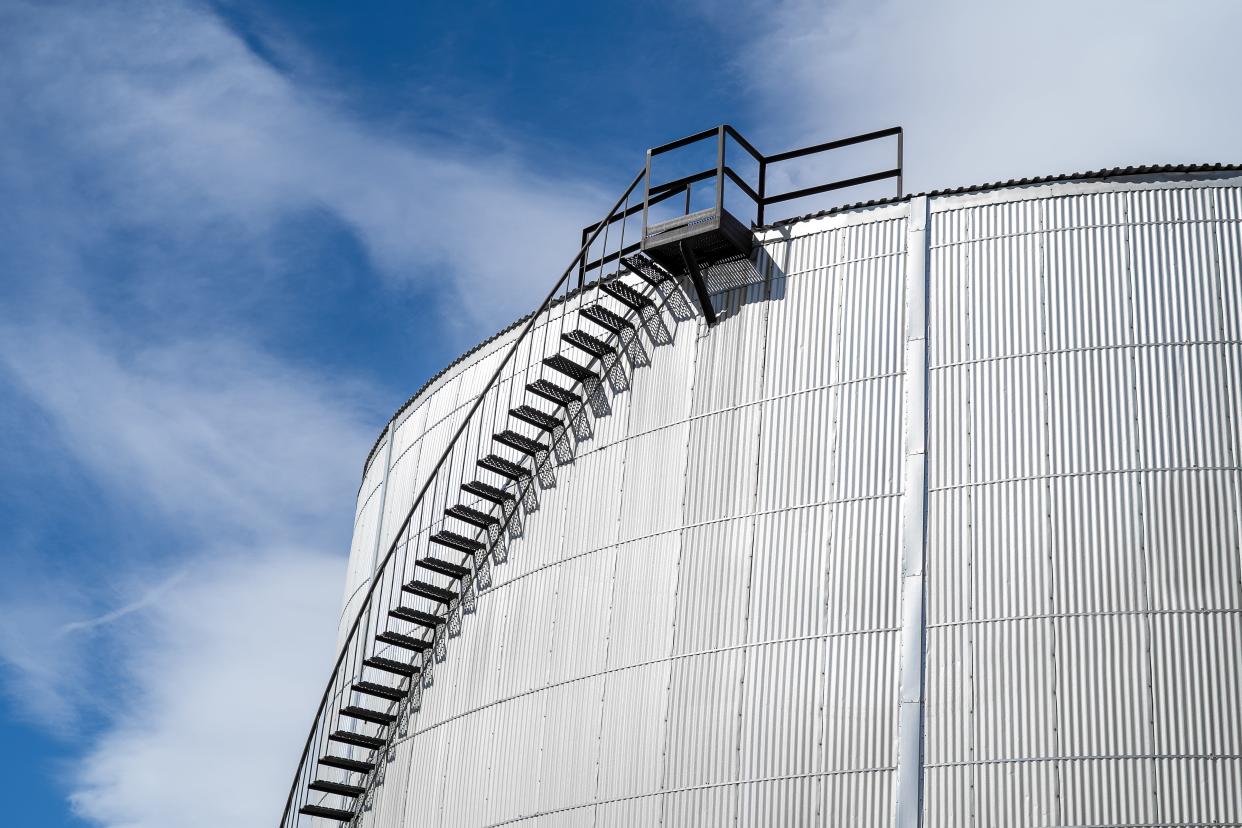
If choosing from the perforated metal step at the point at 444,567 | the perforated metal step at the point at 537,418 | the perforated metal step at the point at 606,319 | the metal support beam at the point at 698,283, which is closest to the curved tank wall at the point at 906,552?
the metal support beam at the point at 698,283

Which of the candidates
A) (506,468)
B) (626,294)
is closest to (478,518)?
(506,468)

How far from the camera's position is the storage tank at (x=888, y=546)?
71.4 feet

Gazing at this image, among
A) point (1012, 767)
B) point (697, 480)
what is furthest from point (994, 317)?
point (1012, 767)

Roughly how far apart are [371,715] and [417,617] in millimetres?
2129

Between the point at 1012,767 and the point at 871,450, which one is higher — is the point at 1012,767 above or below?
below

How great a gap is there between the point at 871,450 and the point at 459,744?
382 inches

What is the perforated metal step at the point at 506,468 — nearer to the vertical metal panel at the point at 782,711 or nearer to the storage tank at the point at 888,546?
the storage tank at the point at 888,546

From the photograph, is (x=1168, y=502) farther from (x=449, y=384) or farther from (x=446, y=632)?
(x=449, y=384)

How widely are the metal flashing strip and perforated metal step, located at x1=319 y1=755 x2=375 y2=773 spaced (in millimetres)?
12345

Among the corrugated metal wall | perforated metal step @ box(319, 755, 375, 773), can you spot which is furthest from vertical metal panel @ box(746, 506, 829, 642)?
perforated metal step @ box(319, 755, 375, 773)

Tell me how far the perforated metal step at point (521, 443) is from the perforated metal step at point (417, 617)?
→ 371 centimetres

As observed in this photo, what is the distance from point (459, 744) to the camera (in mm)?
28344

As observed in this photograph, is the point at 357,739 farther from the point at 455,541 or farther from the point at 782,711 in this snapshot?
the point at 782,711

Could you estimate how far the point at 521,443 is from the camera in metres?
29.4
